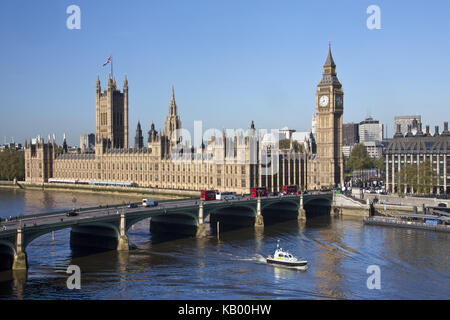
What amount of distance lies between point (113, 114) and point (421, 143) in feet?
299

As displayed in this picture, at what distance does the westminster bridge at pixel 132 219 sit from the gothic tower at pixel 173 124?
52261 mm

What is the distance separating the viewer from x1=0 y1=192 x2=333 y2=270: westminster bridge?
Answer: 160 feet

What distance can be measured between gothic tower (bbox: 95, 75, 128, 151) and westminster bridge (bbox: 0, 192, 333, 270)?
83.0 meters

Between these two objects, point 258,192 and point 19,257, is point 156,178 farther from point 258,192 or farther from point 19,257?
point 19,257

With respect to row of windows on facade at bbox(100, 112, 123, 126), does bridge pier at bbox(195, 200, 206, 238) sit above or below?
below

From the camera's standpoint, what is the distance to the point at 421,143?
113 metres

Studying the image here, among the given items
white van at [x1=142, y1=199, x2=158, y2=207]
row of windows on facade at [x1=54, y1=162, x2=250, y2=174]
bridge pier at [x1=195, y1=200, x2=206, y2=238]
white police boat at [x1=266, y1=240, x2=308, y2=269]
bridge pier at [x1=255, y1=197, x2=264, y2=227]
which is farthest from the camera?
row of windows on facade at [x1=54, y1=162, x2=250, y2=174]

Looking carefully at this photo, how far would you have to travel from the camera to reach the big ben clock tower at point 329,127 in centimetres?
11712

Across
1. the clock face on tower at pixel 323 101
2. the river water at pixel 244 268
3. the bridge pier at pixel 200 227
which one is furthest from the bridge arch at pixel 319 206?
the bridge pier at pixel 200 227

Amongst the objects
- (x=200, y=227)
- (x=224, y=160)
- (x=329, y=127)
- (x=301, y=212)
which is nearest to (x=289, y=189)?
(x=301, y=212)

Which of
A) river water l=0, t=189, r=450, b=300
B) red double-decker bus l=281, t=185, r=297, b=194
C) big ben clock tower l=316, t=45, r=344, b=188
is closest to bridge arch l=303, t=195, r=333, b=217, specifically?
red double-decker bus l=281, t=185, r=297, b=194

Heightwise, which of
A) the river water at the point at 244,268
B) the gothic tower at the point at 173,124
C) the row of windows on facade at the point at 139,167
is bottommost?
the river water at the point at 244,268

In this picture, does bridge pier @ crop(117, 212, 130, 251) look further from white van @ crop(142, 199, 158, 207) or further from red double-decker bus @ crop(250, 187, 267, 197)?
red double-decker bus @ crop(250, 187, 267, 197)

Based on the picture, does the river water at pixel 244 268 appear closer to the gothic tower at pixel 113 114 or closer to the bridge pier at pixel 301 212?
the bridge pier at pixel 301 212
